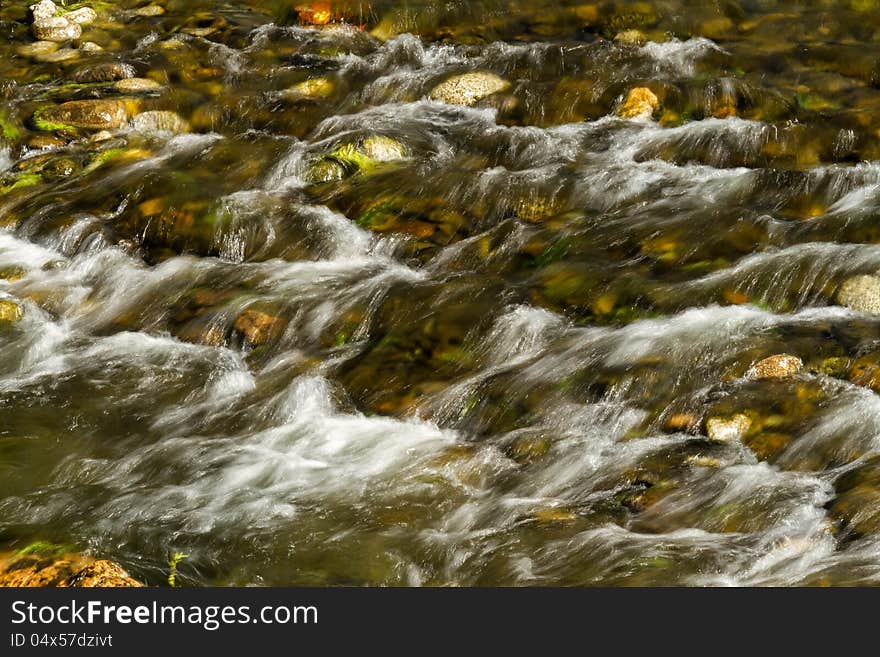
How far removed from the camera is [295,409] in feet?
26.9

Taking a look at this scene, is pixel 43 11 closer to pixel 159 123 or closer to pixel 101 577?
pixel 159 123

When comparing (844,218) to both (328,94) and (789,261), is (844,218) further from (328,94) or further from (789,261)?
(328,94)

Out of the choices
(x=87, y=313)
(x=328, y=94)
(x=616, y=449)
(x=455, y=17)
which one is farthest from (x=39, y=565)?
(x=455, y=17)

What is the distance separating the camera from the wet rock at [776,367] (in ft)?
25.5

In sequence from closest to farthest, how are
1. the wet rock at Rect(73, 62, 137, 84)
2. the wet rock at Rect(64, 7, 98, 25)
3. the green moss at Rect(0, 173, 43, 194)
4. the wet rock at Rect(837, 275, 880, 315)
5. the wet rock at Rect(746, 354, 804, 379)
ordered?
1. the wet rock at Rect(746, 354, 804, 379)
2. the wet rock at Rect(837, 275, 880, 315)
3. the green moss at Rect(0, 173, 43, 194)
4. the wet rock at Rect(73, 62, 137, 84)
5. the wet rock at Rect(64, 7, 98, 25)

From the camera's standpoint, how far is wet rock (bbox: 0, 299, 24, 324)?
31.8 ft

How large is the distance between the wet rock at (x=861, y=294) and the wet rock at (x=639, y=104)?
4.42m

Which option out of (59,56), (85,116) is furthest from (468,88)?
(59,56)

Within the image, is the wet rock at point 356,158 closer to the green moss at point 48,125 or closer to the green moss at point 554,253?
the green moss at point 554,253

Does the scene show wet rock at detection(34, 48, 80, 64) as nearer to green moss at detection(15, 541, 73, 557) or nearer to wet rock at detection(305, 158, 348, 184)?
wet rock at detection(305, 158, 348, 184)

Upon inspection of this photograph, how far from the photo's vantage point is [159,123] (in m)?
13.3

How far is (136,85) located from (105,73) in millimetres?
590

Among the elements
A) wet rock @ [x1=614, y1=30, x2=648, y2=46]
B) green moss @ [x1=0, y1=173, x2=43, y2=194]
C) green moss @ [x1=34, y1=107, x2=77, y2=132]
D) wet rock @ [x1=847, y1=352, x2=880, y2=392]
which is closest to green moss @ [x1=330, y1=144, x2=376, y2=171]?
green moss @ [x1=0, y1=173, x2=43, y2=194]

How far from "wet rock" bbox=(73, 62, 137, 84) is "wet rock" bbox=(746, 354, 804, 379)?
941 centimetres
